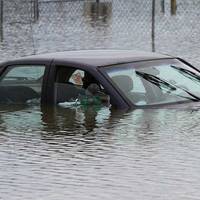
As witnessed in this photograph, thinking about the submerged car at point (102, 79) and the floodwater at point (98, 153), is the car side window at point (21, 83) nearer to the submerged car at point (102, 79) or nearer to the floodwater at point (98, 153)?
the submerged car at point (102, 79)

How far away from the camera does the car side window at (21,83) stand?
10.1m

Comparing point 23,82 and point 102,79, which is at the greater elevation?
point 102,79

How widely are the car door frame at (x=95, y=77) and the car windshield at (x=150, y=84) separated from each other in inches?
3.0

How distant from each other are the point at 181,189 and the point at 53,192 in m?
0.86

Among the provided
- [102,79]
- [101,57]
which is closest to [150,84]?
[102,79]

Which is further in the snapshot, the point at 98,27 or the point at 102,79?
the point at 98,27

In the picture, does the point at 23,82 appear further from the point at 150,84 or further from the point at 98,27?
the point at 98,27

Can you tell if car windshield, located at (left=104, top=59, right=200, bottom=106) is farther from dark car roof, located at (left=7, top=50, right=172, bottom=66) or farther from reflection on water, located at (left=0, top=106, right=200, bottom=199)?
reflection on water, located at (left=0, top=106, right=200, bottom=199)

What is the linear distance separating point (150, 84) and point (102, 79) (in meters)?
0.51

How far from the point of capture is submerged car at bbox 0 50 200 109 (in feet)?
31.0

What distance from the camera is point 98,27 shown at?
2616cm

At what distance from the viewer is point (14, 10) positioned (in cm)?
3147

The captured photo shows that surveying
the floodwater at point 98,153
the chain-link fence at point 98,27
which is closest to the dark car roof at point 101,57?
the floodwater at point 98,153

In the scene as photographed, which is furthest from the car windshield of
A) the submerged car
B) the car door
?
the car door
